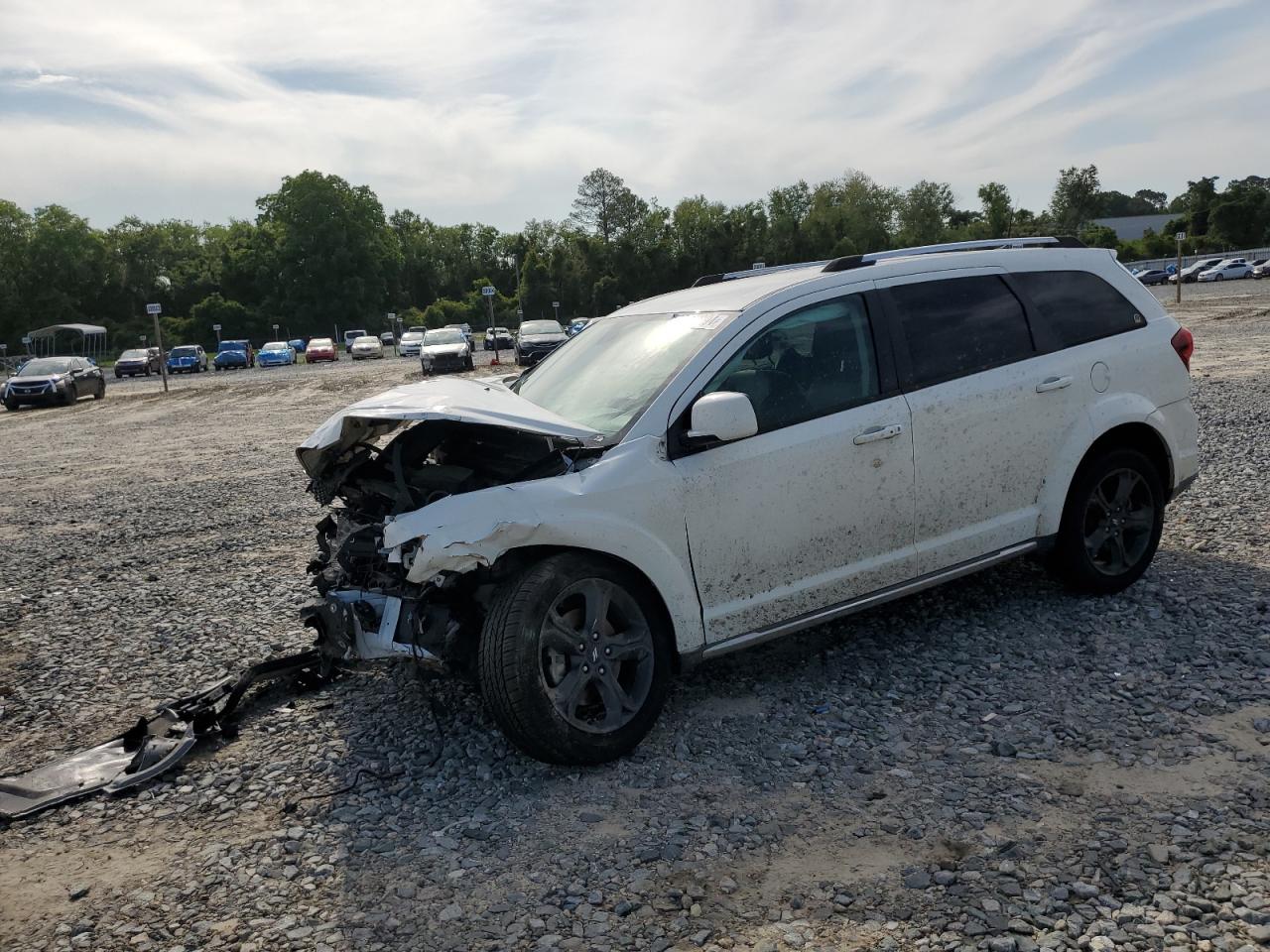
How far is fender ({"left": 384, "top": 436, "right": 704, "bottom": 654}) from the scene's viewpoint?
383 centimetres

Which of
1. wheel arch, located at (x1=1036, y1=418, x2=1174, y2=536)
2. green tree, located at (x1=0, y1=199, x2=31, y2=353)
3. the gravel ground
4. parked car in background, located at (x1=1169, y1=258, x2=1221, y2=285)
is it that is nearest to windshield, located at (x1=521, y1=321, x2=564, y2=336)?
the gravel ground

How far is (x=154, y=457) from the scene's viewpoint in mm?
15930

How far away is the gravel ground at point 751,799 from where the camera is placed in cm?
305

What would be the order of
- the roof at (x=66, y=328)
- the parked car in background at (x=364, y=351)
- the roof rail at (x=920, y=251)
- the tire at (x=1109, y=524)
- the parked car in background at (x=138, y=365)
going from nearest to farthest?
the roof rail at (x=920, y=251)
the tire at (x=1109, y=524)
the parked car in background at (x=138, y=365)
the parked car in background at (x=364, y=351)
the roof at (x=66, y=328)

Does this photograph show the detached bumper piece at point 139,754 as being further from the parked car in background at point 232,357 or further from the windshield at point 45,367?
the parked car in background at point 232,357

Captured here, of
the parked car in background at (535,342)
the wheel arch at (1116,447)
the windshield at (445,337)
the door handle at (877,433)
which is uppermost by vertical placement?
the windshield at (445,337)

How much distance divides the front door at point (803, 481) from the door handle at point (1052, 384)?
2.89 feet

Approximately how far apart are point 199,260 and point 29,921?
392ft

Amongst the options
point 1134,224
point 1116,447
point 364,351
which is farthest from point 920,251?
point 1134,224

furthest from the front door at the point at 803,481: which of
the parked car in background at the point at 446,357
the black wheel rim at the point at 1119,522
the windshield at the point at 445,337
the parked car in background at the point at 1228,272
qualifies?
the parked car in background at the point at 1228,272

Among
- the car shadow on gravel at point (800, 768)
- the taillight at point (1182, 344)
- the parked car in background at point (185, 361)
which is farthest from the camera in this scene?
the parked car in background at point (185, 361)

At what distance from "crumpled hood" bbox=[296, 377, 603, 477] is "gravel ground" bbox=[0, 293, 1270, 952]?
4.03 ft

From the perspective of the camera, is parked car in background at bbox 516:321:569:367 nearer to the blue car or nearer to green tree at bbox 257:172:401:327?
the blue car

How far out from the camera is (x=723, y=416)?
4.02 meters
